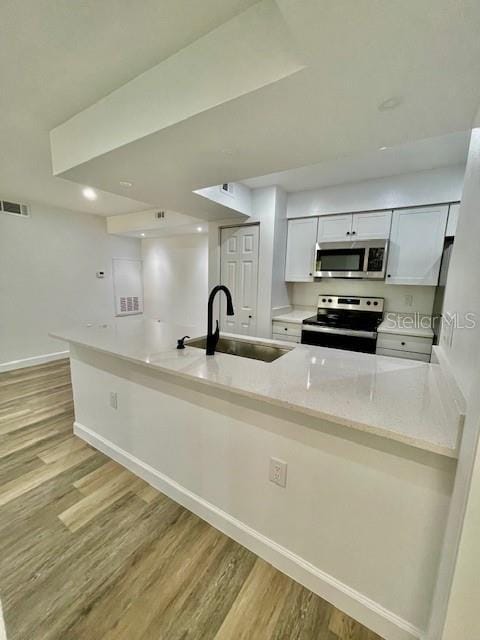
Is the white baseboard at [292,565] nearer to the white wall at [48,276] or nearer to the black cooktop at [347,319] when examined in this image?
the black cooktop at [347,319]

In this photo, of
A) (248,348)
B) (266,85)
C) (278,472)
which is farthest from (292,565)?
(266,85)

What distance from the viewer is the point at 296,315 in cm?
368

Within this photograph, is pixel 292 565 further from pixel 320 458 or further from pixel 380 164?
pixel 380 164

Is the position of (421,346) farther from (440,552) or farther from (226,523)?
(226,523)

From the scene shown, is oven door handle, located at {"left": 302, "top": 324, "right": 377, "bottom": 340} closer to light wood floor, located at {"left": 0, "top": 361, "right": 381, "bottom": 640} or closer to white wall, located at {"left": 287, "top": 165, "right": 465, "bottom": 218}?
white wall, located at {"left": 287, "top": 165, "right": 465, "bottom": 218}

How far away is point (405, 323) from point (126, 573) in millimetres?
3446

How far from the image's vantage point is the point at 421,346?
2.70m

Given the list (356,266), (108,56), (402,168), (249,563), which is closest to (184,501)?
(249,563)

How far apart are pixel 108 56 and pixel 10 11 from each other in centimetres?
37

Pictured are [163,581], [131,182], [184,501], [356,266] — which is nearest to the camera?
[163,581]

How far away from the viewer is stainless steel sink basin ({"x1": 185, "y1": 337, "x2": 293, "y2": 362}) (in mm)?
2010

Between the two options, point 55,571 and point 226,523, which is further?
point 226,523

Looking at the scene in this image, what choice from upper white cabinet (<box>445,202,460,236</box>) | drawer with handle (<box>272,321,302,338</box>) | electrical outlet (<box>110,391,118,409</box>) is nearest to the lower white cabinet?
drawer with handle (<box>272,321,302,338</box>)

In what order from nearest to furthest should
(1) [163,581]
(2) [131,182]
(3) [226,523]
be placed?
(1) [163,581]
(3) [226,523]
(2) [131,182]
